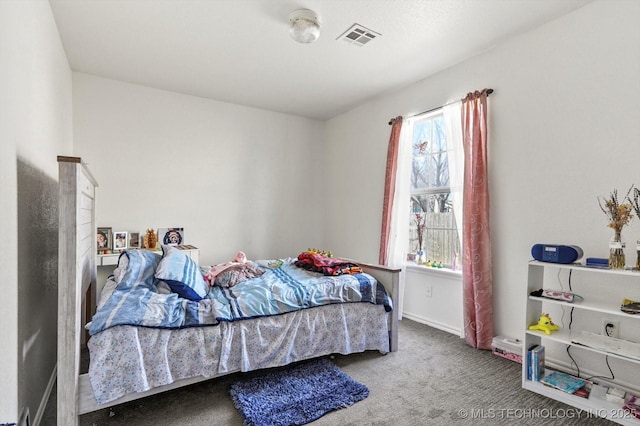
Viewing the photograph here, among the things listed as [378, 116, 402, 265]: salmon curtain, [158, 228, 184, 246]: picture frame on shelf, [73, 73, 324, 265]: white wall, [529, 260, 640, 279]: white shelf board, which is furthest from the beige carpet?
[73, 73, 324, 265]: white wall

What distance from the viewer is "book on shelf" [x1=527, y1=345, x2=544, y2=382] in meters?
2.09

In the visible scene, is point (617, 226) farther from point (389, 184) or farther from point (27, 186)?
point (27, 186)

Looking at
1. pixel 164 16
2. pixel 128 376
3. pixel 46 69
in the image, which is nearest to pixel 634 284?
pixel 128 376

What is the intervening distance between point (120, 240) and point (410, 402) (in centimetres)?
324

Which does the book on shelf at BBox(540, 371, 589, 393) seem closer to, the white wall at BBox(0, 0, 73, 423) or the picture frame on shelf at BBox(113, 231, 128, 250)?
the white wall at BBox(0, 0, 73, 423)

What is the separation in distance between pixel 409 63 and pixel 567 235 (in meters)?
2.00

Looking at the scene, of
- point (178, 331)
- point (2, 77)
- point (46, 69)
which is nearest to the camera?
point (2, 77)

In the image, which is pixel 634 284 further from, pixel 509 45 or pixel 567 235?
pixel 509 45

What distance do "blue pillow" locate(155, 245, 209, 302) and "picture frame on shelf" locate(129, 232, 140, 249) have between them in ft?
4.92

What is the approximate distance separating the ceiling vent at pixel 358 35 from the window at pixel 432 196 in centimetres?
109

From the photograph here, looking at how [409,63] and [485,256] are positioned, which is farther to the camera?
[409,63]

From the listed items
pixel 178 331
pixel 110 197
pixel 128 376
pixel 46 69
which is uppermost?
pixel 46 69

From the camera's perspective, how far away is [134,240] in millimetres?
3584

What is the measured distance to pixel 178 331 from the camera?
1.80 meters
